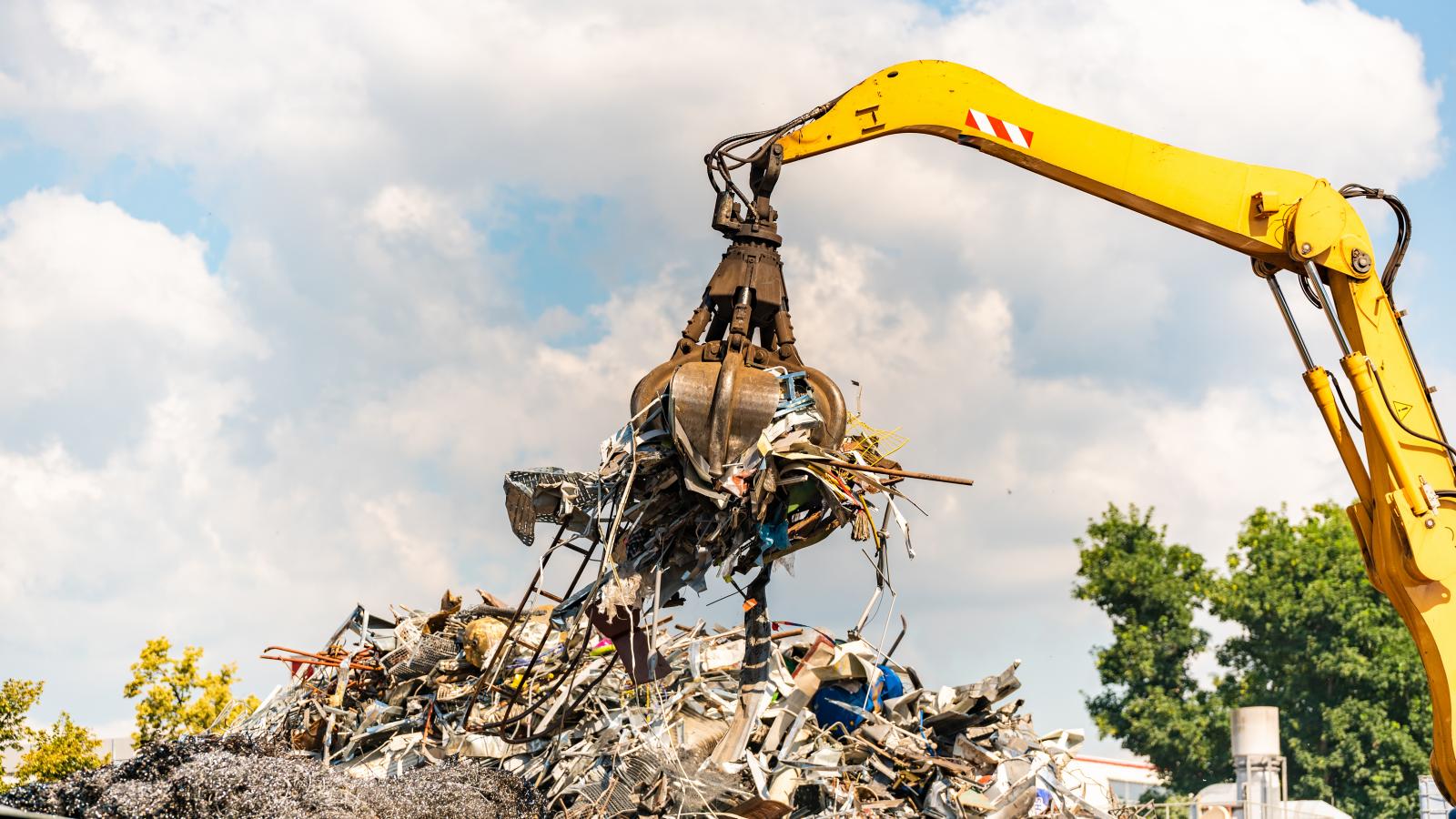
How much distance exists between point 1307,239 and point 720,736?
5205 millimetres

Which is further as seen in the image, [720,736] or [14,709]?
[14,709]

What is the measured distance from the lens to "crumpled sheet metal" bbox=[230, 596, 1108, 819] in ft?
30.2

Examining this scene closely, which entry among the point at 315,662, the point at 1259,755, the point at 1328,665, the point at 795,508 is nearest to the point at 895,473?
the point at 795,508

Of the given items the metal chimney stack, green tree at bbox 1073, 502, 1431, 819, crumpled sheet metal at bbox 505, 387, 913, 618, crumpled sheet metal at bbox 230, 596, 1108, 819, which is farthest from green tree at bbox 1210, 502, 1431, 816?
crumpled sheet metal at bbox 505, 387, 913, 618

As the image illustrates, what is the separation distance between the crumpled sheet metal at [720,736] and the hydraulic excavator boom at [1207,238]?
6.15 ft

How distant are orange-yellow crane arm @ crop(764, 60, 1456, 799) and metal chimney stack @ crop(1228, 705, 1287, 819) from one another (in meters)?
10.3

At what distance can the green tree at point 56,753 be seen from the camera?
17469 mm

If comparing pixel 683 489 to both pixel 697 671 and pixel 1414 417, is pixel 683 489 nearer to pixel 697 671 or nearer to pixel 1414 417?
pixel 697 671

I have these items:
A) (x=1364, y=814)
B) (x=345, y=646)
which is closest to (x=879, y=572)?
(x=345, y=646)

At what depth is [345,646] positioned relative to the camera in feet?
41.4

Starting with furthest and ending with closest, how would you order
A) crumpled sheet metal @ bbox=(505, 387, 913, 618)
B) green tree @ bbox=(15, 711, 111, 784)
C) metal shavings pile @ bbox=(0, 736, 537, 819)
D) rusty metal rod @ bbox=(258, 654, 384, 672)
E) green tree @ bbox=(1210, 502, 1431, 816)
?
green tree @ bbox=(1210, 502, 1431, 816), green tree @ bbox=(15, 711, 111, 784), rusty metal rod @ bbox=(258, 654, 384, 672), crumpled sheet metal @ bbox=(505, 387, 913, 618), metal shavings pile @ bbox=(0, 736, 537, 819)

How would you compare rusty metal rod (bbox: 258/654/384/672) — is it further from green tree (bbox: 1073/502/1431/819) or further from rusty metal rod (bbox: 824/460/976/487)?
green tree (bbox: 1073/502/1431/819)

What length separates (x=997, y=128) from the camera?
979 centimetres

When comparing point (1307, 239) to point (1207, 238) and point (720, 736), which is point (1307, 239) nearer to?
point (1207, 238)
